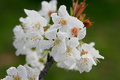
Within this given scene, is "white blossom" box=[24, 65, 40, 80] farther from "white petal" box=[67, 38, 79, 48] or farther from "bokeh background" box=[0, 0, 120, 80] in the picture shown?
"bokeh background" box=[0, 0, 120, 80]

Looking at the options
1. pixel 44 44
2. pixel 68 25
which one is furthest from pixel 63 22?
pixel 44 44

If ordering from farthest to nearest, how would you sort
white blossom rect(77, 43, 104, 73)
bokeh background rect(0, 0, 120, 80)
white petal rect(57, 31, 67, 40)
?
bokeh background rect(0, 0, 120, 80), white blossom rect(77, 43, 104, 73), white petal rect(57, 31, 67, 40)

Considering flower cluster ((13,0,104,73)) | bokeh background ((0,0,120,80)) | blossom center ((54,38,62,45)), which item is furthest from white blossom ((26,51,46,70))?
bokeh background ((0,0,120,80))

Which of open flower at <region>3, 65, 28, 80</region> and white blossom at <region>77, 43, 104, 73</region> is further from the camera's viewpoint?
white blossom at <region>77, 43, 104, 73</region>

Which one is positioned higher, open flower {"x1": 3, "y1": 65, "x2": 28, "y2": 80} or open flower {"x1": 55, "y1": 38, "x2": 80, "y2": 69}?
open flower {"x1": 55, "y1": 38, "x2": 80, "y2": 69}

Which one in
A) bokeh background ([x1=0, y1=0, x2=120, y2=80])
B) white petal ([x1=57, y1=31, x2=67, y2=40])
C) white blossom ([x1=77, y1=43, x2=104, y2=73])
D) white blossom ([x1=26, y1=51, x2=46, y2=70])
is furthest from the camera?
bokeh background ([x1=0, y1=0, x2=120, y2=80])

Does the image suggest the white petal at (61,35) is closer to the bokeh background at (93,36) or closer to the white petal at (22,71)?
the white petal at (22,71)

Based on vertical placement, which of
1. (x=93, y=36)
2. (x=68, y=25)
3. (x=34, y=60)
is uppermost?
(x=93, y=36)

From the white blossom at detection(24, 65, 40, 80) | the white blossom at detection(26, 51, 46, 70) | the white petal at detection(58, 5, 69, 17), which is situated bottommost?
the white blossom at detection(24, 65, 40, 80)

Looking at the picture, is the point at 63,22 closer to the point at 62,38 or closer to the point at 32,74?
the point at 62,38

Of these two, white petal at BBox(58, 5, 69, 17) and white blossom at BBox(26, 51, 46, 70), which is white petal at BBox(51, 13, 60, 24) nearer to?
white petal at BBox(58, 5, 69, 17)
